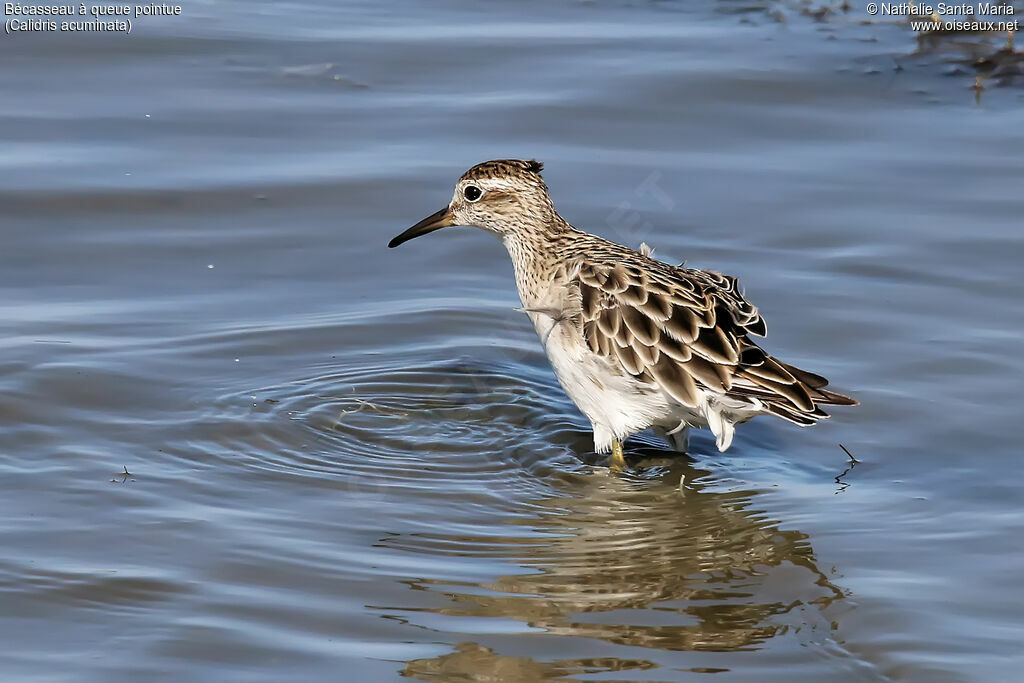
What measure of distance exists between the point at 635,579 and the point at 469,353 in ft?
9.78

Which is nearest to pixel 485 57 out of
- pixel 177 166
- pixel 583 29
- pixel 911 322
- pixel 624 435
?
pixel 583 29

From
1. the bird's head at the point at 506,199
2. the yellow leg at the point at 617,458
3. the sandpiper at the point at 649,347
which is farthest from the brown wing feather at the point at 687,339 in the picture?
the bird's head at the point at 506,199

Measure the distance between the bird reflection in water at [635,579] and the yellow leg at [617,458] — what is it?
263 millimetres

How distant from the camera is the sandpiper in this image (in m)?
7.32

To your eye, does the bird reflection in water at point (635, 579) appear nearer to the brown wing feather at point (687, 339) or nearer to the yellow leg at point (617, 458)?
the yellow leg at point (617, 458)

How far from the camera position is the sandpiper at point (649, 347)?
7320 mm

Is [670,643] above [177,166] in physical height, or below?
below

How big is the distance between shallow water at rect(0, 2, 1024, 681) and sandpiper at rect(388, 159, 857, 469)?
0.39 metres

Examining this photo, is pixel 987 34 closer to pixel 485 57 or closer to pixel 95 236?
pixel 485 57

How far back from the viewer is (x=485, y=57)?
13.6 meters

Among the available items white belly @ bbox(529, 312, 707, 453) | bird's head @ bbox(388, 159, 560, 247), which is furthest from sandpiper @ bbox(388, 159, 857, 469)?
bird's head @ bbox(388, 159, 560, 247)

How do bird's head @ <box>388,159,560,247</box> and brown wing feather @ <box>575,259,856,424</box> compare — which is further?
bird's head @ <box>388,159,560,247</box>

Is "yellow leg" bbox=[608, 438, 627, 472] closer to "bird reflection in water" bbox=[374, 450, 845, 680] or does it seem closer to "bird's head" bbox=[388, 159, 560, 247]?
"bird reflection in water" bbox=[374, 450, 845, 680]

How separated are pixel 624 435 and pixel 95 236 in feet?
15.1
